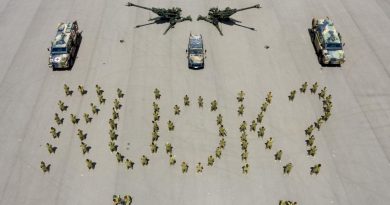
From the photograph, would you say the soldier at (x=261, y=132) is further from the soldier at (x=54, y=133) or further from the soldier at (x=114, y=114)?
the soldier at (x=54, y=133)

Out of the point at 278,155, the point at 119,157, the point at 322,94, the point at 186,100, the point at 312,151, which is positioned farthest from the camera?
the point at 322,94

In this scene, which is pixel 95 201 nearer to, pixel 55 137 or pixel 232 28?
pixel 55 137

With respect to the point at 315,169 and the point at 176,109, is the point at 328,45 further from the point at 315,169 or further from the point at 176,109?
the point at 176,109

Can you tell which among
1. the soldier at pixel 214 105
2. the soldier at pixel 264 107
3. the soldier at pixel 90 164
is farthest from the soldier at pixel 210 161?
the soldier at pixel 90 164

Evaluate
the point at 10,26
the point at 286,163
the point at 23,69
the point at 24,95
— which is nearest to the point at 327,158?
the point at 286,163

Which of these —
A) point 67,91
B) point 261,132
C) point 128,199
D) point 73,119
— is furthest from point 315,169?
point 67,91
